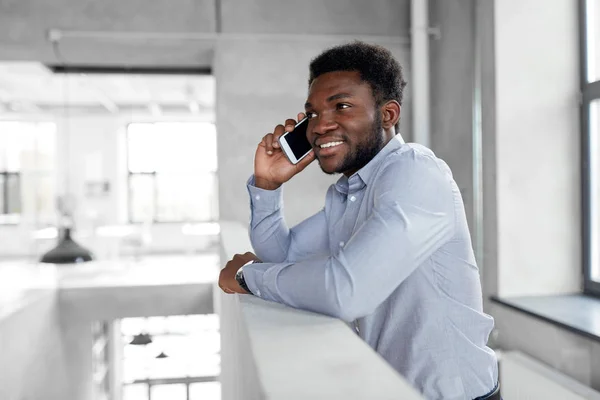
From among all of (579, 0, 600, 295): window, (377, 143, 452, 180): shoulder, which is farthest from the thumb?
(579, 0, 600, 295): window

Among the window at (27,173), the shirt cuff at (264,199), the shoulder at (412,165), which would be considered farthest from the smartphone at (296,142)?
the window at (27,173)

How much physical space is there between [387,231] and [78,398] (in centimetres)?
842

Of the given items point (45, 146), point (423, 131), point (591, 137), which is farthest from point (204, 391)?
point (591, 137)

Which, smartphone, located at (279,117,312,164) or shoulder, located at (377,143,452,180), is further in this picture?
smartphone, located at (279,117,312,164)

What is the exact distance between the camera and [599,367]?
8.06 ft

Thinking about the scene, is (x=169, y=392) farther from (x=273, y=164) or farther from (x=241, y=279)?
(x=241, y=279)

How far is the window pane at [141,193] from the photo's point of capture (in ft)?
40.7

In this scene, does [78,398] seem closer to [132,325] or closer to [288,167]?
[132,325]

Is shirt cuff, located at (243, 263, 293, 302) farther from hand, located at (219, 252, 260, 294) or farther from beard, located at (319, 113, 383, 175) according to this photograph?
beard, located at (319, 113, 383, 175)

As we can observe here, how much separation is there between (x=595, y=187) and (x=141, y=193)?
34.9 feet

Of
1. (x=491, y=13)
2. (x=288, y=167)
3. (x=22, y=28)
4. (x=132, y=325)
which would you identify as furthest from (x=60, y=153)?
(x=288, y=167)

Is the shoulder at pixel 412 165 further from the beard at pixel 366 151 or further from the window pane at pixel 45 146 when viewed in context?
the window pane at pixel 45 146

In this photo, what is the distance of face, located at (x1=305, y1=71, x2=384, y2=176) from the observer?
Result: 142 cm

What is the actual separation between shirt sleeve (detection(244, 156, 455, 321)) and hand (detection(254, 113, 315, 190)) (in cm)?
56
